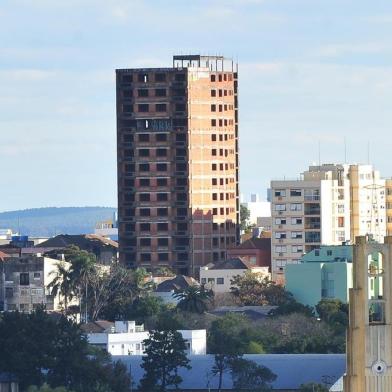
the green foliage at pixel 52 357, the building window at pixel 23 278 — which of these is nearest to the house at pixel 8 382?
the green foliage at pixel 52 357

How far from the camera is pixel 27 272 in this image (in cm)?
19538

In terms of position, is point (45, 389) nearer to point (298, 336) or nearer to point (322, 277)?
point (298, 336)

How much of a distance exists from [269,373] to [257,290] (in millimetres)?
59045

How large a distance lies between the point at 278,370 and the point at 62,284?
177 ft

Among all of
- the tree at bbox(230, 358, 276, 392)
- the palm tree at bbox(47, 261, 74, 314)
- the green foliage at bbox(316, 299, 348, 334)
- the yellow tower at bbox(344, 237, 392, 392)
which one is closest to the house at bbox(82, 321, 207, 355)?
the green foliage at bbox(316, 299, 348, 334)

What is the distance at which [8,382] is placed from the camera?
133m

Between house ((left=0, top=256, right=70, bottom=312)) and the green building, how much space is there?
1665 cm

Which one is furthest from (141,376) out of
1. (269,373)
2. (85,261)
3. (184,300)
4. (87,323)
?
(85,261)

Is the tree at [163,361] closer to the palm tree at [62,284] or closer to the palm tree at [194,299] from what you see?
the palm tree at [194,299]

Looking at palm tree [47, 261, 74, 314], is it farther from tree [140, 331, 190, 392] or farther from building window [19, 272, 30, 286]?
tree [140, 331, 190, 392]

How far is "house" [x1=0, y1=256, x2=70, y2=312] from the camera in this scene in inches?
7643

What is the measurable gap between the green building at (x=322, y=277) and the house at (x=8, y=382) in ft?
191

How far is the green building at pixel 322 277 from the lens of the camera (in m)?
192

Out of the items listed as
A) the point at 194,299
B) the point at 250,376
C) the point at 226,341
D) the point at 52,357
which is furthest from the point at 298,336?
the point at 52,357
